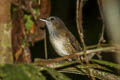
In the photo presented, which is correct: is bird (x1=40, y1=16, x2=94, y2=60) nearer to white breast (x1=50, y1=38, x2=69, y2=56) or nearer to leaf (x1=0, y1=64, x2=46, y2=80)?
white breast (x1=50, y1=38, x2=69, y2=56)

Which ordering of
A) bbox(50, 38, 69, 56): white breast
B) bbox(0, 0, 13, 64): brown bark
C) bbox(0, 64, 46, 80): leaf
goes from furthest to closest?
bbox(50, 38, 69, 56): white breast < bbox(0, 0, 13, 64): brown bark < bbox(0, 64, 46, 80): leaf

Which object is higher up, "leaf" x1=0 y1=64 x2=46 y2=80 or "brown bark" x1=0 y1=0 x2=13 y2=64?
"brown bark" x1=0 y1=0 x2=13 y2=64

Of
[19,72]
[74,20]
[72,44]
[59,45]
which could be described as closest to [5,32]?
[19,72]

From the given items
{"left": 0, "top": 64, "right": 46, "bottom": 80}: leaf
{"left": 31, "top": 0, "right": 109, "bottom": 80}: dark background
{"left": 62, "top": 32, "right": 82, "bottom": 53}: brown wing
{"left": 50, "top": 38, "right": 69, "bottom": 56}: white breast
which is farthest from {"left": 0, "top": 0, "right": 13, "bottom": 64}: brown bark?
{"left": 31, "top": 0, "right": 109, "bottom": 80}: dark background

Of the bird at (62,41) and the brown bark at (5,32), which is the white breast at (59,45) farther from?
the brown bark at (5,32)

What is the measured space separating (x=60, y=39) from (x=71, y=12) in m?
1.23

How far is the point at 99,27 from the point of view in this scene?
13.0ft

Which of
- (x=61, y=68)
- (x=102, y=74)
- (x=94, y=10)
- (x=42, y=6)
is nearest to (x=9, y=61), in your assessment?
(x=61, y=68)

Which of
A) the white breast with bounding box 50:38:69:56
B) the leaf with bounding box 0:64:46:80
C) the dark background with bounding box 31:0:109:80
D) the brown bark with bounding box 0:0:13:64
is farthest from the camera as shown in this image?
the dark background with bounding box 31:0:109:80

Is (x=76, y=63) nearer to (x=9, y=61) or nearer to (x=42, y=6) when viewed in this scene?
(x=9, y=61)

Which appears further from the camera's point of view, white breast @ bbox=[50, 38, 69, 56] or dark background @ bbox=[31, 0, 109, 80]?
dark background @ bbox=[31, 0, 109, 80]

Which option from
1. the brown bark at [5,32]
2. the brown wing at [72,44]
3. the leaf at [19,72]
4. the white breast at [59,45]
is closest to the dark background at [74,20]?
the brown wing at [72,44]

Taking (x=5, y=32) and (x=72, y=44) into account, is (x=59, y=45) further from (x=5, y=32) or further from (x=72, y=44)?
(x=5, y=32)

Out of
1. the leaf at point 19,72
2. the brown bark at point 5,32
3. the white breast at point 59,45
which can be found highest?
the brown bark at point 5,32
